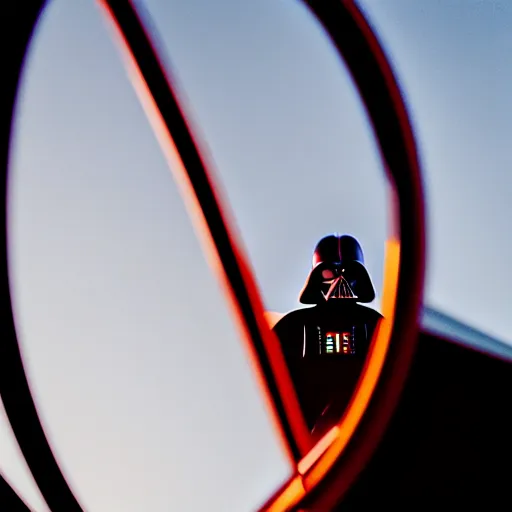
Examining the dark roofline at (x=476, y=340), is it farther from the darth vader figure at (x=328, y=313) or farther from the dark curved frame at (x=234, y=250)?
the dark curved frame at (x=234, y=250)

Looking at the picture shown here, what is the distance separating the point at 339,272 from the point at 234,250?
72.6 inches

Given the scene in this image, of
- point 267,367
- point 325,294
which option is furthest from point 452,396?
point 267,367

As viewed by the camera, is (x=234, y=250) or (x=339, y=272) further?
(x=339, y=272)

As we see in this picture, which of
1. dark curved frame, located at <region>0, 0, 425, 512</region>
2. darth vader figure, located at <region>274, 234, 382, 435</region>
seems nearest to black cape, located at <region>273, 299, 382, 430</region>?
darth vader figure, located at <region>274, 234, 382, 435</region>

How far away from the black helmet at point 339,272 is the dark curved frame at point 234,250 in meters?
1.82

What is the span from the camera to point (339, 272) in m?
2.98

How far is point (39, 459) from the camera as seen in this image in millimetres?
989

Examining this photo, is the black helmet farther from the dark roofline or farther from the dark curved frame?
the dark curved frame

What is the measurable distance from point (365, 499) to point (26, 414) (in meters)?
0.79

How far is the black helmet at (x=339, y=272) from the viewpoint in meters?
2.96

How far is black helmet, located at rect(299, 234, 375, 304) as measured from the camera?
9.70ft

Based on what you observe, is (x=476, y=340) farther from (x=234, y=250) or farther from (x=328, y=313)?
(x=234, y=250)

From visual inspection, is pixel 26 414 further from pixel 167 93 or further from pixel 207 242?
pixel 167 93

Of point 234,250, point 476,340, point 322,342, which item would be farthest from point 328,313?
point 234,250
